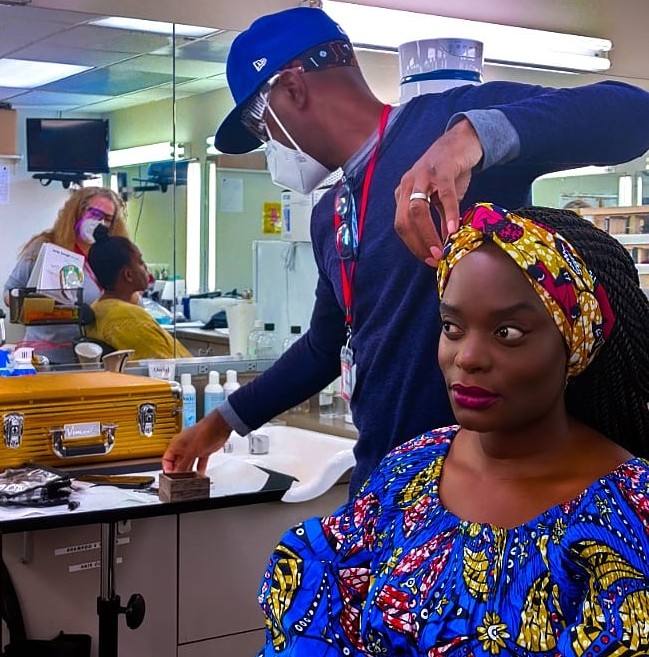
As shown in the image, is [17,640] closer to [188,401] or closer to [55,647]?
[55,647]

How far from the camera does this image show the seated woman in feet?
3.18

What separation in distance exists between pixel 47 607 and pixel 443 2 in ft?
7.43

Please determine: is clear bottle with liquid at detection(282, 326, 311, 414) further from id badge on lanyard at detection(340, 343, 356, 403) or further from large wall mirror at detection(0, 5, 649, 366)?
id badge on lanyard at detection(340, 343, 356, 403)

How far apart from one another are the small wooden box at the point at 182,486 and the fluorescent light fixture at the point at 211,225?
41.9 inches

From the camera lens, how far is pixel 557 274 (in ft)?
3.37

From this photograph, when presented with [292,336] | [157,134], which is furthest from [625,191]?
[157,134]

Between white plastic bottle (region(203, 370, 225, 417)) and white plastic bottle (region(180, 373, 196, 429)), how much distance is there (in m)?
0.03

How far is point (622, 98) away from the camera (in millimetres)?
1273

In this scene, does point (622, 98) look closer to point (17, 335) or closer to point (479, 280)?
point (479, 280)

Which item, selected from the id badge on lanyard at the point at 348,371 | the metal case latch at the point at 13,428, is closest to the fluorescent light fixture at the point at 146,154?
the metal case latch at the point at 13,428

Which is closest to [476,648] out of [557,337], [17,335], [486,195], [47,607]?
[557,337]

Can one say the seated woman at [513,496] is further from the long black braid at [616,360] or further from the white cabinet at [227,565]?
the white cabinet at [227,565]

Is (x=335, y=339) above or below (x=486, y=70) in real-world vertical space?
below

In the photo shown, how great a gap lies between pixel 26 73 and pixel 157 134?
40 cm
